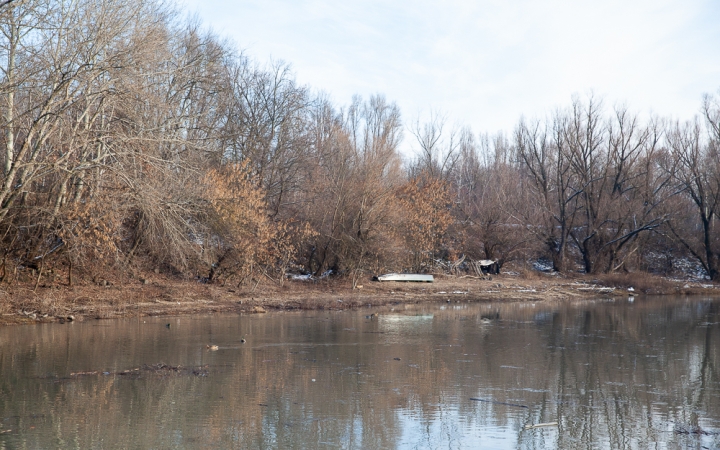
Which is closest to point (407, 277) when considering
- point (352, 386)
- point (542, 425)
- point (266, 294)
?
point (266, 294)

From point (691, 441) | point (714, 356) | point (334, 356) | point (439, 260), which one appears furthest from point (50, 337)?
point (439, 260)

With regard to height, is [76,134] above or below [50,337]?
above

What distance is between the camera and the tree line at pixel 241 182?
16672 mm

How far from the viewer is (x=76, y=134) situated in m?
16.2

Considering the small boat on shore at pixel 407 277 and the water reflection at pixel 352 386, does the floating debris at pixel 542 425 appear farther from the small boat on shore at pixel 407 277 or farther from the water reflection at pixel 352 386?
the small boat on shore at pixel 407 277

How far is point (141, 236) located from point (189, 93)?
8.28 meters

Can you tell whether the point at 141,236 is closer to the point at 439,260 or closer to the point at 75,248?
the point at 75,248

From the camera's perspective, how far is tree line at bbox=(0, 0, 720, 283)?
16.7 m

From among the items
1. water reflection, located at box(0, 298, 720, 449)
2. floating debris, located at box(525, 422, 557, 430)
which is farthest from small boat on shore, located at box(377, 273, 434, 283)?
floating debris, located at box(525, 422, 557, 430)

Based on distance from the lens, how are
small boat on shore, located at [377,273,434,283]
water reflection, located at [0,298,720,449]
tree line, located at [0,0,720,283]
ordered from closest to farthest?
water reflection, located at [0,298,720,449] → tree line, located at [0,0,720,283] → small boat on shore, located at [377,273,434,283]

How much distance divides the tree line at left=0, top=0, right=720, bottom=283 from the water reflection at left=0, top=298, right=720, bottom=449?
4.45 metres

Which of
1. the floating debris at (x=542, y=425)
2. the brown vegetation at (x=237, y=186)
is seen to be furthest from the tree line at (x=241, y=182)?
the floating debris at (x=542, y=425)

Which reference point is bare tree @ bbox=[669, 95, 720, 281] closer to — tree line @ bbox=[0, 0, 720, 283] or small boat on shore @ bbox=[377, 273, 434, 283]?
tree line @ bbox=[0, 0, 720, 283]

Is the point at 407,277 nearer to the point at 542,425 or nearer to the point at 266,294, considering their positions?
the point at 266,294
